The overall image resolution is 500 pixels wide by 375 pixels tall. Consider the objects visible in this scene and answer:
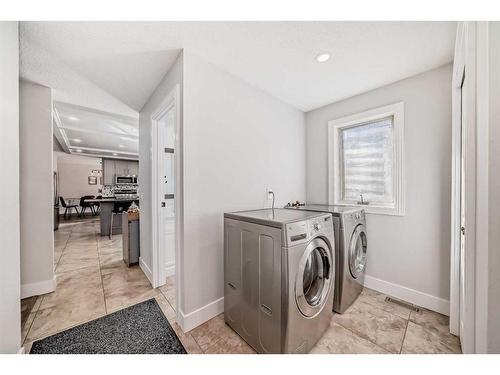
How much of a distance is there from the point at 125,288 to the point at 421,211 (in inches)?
124

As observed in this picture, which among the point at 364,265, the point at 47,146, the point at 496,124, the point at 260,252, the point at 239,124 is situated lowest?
the point at 364,265

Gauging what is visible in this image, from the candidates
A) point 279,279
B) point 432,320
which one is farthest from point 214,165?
point 432,320

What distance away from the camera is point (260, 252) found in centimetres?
120

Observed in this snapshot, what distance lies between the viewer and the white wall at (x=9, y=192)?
981mm

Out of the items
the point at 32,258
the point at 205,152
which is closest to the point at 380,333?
the point at 205,152

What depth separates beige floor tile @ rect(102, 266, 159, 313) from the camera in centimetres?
180

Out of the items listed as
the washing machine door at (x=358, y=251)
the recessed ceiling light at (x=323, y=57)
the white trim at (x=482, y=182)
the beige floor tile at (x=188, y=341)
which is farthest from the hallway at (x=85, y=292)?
the recessed ceiling light at (x=323, y=57)

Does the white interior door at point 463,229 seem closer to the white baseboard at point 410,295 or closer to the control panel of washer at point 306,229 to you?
the white baseboard at point 410,295

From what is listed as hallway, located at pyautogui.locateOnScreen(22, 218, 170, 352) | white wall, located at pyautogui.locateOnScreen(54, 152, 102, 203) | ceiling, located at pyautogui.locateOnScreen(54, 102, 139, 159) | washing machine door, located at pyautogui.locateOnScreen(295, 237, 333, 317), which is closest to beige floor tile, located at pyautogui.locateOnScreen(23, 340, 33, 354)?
hallway, located at pyautogui.locateOnScreen(22, 218, 170, 352)

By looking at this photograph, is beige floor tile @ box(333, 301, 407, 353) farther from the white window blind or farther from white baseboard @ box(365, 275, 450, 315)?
the white window blind

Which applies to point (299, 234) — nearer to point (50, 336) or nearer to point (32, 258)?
point (50, 336)

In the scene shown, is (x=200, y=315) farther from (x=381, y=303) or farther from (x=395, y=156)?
(x=395, y=156)
